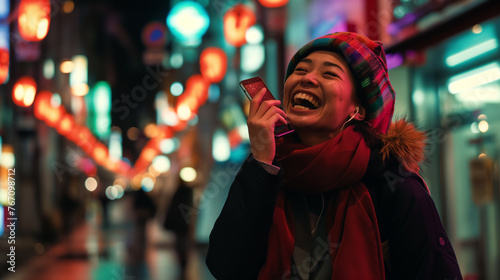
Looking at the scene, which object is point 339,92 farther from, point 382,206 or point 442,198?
point 442,198

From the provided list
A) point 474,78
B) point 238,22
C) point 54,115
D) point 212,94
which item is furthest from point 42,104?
point 474,78

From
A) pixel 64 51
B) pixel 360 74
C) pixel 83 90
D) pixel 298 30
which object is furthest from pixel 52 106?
pixel 360 74

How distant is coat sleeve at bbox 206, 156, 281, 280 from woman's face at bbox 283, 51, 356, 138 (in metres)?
0.30

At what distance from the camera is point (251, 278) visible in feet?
6.39

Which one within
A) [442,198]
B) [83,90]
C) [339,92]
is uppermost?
[83,90]

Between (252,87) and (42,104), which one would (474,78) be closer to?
(252,87)

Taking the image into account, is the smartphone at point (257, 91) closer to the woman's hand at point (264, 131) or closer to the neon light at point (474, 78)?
the woman's hand at point (264, 131)

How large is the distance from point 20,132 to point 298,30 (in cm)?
840

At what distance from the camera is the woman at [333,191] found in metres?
1.86

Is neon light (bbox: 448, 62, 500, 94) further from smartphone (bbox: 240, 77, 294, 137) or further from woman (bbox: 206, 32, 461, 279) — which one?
smartphone (bbox: 240, 77, 294, 137)

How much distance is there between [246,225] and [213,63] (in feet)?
31.4

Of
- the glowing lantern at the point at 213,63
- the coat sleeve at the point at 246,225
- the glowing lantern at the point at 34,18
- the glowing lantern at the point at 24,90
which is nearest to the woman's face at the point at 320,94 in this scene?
the coat sleeve at the point at 246,225

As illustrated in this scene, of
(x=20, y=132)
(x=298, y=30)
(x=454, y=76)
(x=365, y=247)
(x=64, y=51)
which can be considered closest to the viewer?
(x=365, y=247)

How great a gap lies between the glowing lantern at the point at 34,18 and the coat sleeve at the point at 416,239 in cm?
601
